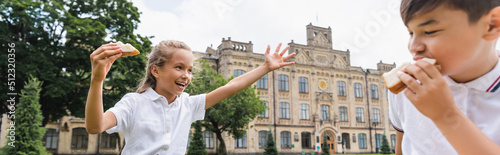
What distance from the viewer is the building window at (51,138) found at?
85.7 ft

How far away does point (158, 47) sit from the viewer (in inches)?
108

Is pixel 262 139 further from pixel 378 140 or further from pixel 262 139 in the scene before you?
pixel 378 140

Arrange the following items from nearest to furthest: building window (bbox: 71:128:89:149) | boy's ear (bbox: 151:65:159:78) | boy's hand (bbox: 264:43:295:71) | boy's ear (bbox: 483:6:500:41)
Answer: boy's ear (bbox: 483:6:500:41) < boy's ear (bbox: 151:65:159:78) < boy's hand (bbox: 264:43:295:71) < building window (bbox: 71:128:89:149)

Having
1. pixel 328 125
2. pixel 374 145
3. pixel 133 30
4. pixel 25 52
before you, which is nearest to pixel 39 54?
pixel 25 52

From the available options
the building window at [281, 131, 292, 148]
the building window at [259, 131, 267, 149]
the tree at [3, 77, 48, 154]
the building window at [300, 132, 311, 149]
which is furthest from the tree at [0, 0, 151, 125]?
the building window at [300, 132, 311, 149]

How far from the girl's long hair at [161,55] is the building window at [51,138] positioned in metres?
27.9

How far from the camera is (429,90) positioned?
1016mm

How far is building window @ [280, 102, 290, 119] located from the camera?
31.3 meters

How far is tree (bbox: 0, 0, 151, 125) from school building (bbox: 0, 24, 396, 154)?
24.8 ft

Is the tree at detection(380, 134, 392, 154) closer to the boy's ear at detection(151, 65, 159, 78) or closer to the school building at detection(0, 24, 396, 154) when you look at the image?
the school building at detection(0, 24, 396, 154)

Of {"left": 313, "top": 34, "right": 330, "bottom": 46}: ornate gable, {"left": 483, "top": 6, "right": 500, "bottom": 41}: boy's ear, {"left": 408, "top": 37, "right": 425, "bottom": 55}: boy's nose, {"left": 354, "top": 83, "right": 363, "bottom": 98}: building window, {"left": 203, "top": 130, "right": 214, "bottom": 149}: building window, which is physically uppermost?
{"left": 313, "top": 34, "right": 330, "bottom": 46}: ornate gable

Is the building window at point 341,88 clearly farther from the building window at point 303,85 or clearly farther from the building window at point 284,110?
the building window at point 284,110

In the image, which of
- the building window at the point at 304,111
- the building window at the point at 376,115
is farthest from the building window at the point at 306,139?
the building window at the point at 376,115

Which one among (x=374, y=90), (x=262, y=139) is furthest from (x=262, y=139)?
(x=374, y=90)
